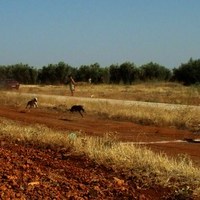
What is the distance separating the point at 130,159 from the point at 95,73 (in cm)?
8163

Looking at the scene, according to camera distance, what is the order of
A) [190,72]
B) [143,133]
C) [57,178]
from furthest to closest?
[190,72]
[143,133]
[57,178]

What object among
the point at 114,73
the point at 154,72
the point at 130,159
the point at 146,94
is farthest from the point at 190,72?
the point at 130,159

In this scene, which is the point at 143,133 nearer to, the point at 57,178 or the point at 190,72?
the point at 57,178

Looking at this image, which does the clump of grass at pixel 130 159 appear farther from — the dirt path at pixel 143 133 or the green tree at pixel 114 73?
the green tree at pixel 114 73

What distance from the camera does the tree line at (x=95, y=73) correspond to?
88.6m

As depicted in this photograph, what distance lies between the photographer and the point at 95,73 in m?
91.9

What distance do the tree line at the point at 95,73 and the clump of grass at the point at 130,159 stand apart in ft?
239

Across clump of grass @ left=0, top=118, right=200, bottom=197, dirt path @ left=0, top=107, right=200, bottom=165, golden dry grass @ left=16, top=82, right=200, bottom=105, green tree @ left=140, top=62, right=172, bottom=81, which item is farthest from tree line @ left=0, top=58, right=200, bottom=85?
clump of grass @ left=0, top=118, right=200, bottom=197

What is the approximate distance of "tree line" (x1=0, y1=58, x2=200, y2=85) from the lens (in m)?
88.6

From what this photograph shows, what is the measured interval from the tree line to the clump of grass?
239 ft

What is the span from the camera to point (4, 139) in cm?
1427

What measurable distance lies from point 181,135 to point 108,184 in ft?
34.8

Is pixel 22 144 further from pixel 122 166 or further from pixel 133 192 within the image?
pixel 133 192

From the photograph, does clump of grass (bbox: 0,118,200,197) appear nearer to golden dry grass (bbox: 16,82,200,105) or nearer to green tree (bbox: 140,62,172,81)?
golden dry grass (bbox: 16,82,200,105)
